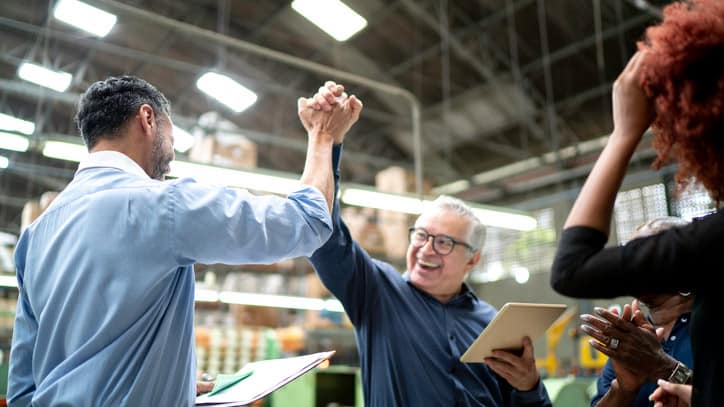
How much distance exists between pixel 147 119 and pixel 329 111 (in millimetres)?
468

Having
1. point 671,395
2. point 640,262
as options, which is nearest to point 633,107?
point 640,262

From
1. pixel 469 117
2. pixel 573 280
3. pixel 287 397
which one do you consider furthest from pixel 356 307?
pixel 469 117

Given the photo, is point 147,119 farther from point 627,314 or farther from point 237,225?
point 627,314

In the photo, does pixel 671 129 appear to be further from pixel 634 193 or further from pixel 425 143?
pixel 425 143

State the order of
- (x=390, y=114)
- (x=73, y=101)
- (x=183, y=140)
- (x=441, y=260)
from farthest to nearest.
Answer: (x=390, y=114)
(x=183, y=140)
(x=73, y=101)
(x=441, y=260)

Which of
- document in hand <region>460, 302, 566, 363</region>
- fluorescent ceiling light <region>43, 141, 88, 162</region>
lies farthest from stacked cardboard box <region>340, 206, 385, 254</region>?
document in hand <region>460, 302, 566, 363</region>

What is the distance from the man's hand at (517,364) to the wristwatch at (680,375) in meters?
0.40

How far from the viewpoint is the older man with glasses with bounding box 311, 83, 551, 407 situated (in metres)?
2.01

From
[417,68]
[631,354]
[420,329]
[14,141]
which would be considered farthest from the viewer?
[417,68]

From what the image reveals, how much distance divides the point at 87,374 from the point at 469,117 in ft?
43.1

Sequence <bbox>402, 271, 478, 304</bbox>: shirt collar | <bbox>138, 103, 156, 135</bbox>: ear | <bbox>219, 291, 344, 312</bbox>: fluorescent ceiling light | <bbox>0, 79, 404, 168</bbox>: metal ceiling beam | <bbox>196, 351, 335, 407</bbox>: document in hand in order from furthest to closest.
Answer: <bbox>219, 291, 344, 312</bbox>: fluorescent ceiling light
<bbox>0, 79, 404, 168</bbox>: metal ceiling beam
<bbox>402, 271, 478, 304</bbox>: shirt collar
<bbox>138, 103, 156, 135</bbox>: ear
<bbox>196, 351, 335, 407</bbox>: document in hand

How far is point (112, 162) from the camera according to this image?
1.45 meters

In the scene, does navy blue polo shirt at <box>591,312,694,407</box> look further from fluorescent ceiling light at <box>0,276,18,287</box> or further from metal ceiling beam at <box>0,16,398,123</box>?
metal ceiling beam at <box>0,16,398,123</box>

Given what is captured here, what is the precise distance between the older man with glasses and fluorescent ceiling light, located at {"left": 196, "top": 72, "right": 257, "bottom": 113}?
22.2 feet
